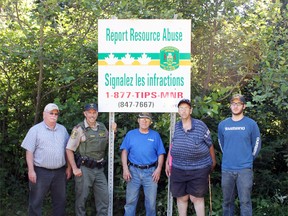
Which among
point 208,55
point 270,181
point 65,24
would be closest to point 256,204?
point 270,181

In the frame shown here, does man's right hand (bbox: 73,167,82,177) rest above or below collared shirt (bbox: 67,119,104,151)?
below

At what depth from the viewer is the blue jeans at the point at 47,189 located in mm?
5848

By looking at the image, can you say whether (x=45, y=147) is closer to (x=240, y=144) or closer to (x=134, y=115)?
(x=134, y=115)

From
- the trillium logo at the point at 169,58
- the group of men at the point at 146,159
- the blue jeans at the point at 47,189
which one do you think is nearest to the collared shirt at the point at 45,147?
the group of men at the point at 146,159

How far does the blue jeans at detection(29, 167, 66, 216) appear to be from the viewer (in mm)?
5848

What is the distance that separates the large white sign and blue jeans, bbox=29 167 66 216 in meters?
1.31

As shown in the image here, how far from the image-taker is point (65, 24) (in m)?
7.15

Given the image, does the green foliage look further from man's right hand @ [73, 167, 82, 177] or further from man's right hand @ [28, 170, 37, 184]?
man's right hand @ [28, 170, 37, 184]

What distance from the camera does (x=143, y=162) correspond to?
19.7 feet

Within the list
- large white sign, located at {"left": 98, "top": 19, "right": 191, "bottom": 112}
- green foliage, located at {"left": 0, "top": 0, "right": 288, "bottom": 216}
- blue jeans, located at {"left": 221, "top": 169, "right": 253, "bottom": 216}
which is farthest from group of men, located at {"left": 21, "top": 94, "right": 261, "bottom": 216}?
green foliage, located at {"left": 0, "top": 0, "right": 288, "bottom": 216}

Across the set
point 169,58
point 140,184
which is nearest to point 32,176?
point 140,184

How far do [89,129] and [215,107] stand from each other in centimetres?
178

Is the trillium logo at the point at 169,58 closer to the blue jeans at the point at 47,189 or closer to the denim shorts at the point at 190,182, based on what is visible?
the denim shorts at the point at 190,182

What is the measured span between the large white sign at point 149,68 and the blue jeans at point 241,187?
3.93ft
